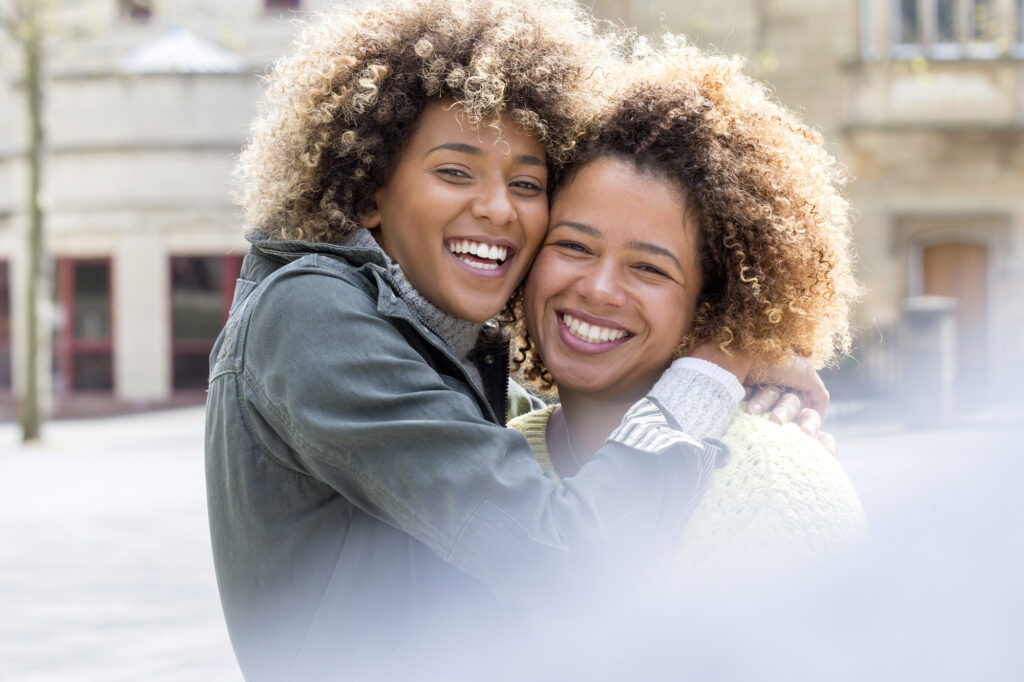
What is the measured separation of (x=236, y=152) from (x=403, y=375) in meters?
18.4

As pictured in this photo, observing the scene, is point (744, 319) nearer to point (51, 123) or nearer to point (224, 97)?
Answer: point (224, 97)

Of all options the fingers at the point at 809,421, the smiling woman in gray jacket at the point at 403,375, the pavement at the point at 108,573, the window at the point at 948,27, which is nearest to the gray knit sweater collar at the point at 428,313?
the smiling woman in gray jacket at the point at 403,375

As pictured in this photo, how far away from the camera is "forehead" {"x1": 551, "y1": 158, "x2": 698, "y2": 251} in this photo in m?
2.30

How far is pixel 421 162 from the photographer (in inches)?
91.4

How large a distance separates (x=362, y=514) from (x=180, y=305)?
19.5m

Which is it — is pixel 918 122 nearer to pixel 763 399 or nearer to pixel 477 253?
pixel 763 399

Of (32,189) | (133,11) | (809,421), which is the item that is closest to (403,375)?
(809,421)

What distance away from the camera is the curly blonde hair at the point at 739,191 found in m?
2.29

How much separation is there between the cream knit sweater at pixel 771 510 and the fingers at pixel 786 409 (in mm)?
125

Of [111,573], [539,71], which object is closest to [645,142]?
[539,71]

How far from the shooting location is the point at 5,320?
72.0 ft

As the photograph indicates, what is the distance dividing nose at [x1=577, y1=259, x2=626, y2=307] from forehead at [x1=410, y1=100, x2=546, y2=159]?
289mm

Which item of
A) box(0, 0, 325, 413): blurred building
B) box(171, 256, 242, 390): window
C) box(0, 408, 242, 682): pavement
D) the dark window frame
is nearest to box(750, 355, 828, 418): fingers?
box(0, 408, 242, 682): pavement

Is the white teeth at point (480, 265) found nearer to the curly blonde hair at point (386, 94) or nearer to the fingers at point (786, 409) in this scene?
the curly blonde hair at point (386, 94)
